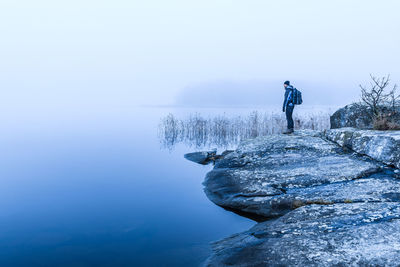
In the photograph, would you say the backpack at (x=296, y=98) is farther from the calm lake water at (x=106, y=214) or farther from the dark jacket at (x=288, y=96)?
the calm lake water at (x=106, y=214)

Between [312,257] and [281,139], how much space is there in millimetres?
6537

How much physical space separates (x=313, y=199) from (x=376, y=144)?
9.03 ft

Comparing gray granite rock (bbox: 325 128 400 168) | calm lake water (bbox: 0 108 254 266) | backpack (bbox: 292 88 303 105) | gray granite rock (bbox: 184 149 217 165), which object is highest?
backpack (bbox: 292 88 303 105)

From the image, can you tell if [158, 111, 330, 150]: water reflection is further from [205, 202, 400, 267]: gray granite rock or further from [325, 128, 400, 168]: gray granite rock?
[205, 202, 400, 267]: gray granite rock

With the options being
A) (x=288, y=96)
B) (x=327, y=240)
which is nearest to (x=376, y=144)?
(x=327, y=240)

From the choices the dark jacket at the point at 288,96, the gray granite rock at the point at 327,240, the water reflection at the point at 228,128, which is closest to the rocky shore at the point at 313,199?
the gray granite rock at the point at 327,240

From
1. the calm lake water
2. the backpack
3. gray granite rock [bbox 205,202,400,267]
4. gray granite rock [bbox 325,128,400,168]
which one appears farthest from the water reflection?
gray granite rock [bbox 205,202,400,267]

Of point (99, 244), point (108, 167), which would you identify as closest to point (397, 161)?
point (99, 244)

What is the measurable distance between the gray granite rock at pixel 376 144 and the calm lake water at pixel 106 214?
10.9 feet

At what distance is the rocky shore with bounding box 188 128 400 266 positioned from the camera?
2787 mm

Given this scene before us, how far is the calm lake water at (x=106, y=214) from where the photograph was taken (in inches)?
162

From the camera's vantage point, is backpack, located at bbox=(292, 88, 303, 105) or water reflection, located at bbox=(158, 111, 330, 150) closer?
backpack, located at bbox=(292, 88, 303, 105)

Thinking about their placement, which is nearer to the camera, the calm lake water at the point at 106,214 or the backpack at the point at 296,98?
the calm lake water at the point at 106,214

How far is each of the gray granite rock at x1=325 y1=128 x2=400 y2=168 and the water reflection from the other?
7.56 m
